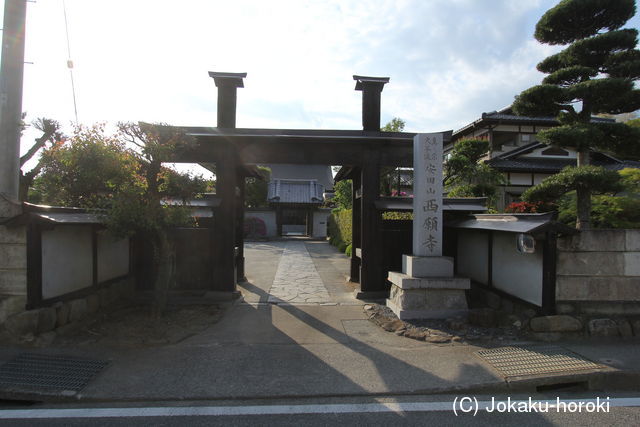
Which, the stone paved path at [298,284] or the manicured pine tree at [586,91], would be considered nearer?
the manicured pine tree at [586,91]

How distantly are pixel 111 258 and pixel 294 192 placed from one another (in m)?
22.9

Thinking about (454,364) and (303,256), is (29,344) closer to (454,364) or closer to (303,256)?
(454,364)

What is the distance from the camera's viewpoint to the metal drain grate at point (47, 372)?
13.6 feet

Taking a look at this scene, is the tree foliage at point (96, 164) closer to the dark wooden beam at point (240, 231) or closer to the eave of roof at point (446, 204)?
the dark wooden beam at point (240, 231)

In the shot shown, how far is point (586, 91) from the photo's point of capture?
684cm

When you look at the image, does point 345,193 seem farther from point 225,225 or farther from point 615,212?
point 615,212

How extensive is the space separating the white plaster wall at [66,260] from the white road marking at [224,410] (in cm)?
231

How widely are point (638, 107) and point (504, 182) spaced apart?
11.5 m

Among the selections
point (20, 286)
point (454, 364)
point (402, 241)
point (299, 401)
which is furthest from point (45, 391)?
point (402, 241)

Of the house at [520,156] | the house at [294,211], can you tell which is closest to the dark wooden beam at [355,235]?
the house at [520,156]

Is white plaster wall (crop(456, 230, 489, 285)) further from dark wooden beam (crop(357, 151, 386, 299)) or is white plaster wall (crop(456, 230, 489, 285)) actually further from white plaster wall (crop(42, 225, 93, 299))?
white plaster wall (crop(42, 225, 93, 299))

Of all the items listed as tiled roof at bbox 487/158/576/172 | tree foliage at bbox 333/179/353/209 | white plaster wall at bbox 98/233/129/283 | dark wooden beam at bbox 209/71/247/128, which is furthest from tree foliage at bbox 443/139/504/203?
white plaster wall at bbox 98/233/129/283

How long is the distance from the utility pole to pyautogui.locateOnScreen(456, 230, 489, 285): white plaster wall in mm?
8892

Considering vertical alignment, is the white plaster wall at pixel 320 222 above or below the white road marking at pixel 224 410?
above
